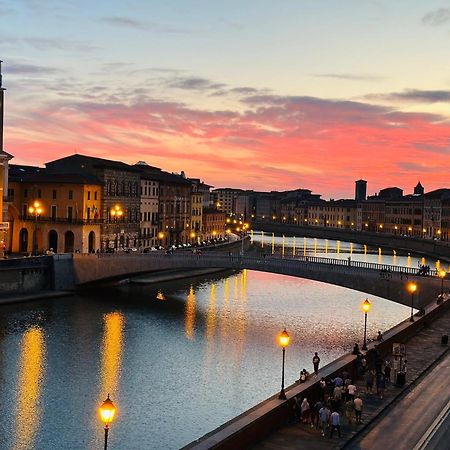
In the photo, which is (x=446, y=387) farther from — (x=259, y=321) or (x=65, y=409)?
(x=259, y=321)

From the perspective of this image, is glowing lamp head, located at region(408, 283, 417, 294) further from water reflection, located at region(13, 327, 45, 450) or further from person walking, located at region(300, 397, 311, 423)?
water reflection, located at region(13, 327, 45, 450)

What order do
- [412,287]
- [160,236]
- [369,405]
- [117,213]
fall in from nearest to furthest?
[369,405] → [412,287] → [117,213] → [160,236]

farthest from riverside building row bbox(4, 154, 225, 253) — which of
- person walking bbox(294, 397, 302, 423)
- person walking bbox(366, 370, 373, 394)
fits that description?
person walking bbox(294, 397, 302, 423)

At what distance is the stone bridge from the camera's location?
5947 cm

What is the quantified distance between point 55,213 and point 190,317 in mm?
37138

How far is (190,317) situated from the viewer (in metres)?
65.8

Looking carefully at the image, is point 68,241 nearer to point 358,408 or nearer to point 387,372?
point 387,372

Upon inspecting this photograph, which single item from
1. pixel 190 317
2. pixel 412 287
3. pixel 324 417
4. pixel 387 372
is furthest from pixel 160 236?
pixel 324 417

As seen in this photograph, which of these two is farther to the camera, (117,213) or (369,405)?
(117,213)

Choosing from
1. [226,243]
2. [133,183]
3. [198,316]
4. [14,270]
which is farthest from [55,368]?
[226,243]

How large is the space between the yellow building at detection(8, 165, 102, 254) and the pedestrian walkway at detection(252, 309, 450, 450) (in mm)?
58029

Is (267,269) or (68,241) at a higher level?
(68,241)

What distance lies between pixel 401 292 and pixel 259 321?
515 inches

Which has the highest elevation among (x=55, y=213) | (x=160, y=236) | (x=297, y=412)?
(x=55, y=213)
